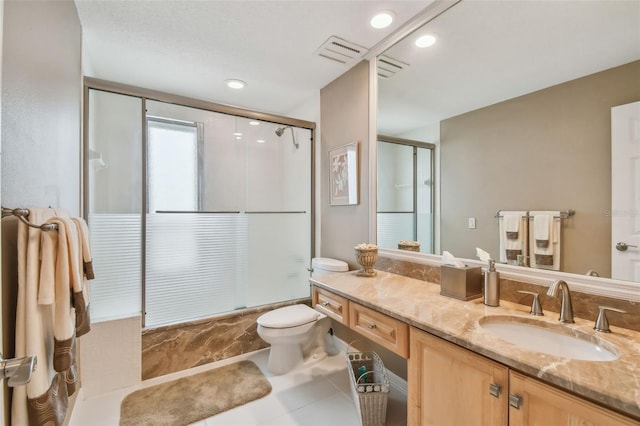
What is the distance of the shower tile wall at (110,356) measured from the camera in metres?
1.99

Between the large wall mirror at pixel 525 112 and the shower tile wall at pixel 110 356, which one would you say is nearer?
the large wall mirror at pixel 525 112

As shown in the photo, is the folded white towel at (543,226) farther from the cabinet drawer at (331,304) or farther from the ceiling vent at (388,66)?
the ceiling vent at (388,66)

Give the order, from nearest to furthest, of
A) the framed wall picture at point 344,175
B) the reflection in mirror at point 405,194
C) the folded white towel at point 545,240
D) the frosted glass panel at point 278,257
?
the folded white towel at point 545,240, the reflection in mirror at point 405,194, the framed wall picture at point 344,175, the frosted glass panel at point 278,257

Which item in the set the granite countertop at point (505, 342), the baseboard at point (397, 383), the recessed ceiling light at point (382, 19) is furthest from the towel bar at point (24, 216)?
the baseboard at point (397, 383)

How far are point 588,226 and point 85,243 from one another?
83.0 inches

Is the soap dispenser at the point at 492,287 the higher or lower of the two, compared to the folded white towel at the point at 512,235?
lower

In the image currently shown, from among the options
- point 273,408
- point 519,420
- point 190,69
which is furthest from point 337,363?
point 190,69

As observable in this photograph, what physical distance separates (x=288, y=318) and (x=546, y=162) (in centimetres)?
187

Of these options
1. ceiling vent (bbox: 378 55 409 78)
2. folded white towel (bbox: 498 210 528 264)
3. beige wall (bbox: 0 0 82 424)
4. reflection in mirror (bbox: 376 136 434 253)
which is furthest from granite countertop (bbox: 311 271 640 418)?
ceiling vent (bbox: 378 55 409 78)

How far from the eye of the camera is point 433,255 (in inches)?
73.5

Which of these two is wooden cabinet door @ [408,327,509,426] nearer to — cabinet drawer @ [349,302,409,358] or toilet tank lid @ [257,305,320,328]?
cabinet drawer @ [349,302,409,358]

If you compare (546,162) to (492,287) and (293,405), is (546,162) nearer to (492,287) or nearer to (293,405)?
(492,287)

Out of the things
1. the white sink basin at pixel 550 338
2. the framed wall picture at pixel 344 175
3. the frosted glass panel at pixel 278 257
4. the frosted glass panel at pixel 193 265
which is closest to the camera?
the white sink basin at pixel 550 338

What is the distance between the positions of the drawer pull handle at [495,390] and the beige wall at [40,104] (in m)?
1.64
